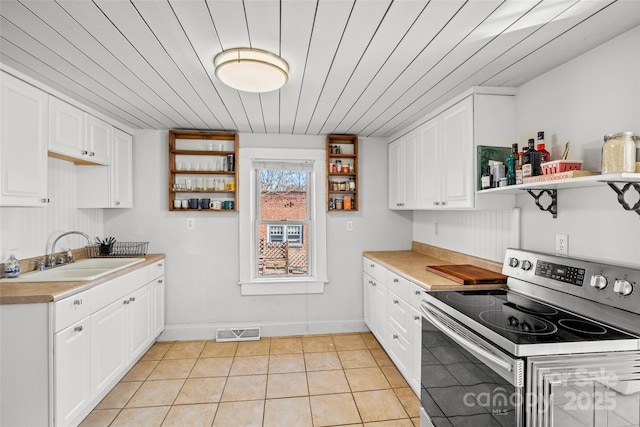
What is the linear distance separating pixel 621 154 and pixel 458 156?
1.03m

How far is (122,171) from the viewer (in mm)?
3133

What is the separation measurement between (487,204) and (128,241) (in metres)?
3.43

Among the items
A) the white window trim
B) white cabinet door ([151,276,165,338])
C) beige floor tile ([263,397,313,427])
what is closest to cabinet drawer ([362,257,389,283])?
the white window trim

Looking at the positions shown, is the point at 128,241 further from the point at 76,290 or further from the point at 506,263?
the point at 506,263

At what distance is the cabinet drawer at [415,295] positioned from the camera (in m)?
2.15

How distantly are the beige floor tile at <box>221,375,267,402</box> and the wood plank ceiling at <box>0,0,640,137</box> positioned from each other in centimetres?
227

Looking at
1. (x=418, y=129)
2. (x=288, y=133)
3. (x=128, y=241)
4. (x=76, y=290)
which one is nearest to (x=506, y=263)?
(x=418, y=129)

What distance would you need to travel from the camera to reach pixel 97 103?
8.25 feet

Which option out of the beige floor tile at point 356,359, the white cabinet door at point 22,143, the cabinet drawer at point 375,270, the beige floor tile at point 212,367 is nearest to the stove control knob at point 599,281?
the cabinet drawer at point 375,270

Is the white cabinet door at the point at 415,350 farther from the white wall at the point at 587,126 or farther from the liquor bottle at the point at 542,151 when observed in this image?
the liquor bottle at the point at 542,151

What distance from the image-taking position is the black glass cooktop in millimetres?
1280

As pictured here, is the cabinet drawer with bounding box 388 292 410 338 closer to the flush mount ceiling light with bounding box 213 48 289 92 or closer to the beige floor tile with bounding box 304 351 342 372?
the beige floor tile with bounding box 304 351 342 372

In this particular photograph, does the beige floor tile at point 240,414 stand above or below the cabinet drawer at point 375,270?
below

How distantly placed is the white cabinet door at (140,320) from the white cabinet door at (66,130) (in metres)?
1.24
